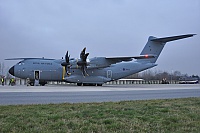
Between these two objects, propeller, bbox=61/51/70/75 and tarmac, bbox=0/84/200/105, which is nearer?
tarmac, bbox=0/84/200/105

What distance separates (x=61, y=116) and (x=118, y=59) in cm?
2378

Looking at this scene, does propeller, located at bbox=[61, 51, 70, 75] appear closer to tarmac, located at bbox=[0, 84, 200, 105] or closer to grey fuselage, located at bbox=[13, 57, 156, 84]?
grey fuselage, located at bbox=[13, 57, 156, 84]

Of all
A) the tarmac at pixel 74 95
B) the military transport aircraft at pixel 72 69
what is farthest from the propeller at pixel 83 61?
the tarmac at pixel 74 95

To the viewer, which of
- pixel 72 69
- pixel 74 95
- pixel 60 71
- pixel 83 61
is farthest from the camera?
pixel 72 69

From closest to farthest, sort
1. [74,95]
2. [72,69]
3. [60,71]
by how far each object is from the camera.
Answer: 1. [74,95]
2. [60,71]
3. [72,69]

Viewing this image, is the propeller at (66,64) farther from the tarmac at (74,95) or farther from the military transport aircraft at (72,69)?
the tarmac at (74,95)

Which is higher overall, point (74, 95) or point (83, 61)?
point (83, 61)

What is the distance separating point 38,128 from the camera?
15.3ft

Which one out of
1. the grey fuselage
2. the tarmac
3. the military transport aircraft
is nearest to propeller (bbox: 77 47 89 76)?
the military transport aircraft

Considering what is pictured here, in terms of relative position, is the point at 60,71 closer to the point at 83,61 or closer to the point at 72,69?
→ the point at 72,69

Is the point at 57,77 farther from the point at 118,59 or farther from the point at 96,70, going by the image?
the point at 118,59

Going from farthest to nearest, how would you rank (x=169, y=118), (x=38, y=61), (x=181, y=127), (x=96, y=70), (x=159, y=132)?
1. (x=96, y=70)
2. (x=38, y=61)
3. (x=169, y=118)
4. (x=181, y=127)
5. (x=159, y=132)

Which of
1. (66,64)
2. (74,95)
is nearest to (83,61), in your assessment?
(66,64)

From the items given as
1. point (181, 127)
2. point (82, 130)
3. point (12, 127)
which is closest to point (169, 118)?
point (181, 127)
